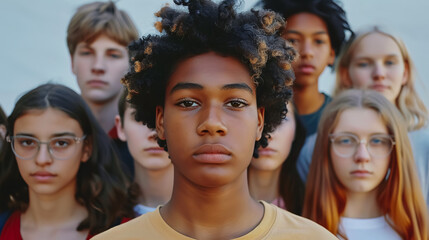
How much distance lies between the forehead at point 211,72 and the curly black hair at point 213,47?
2 centimetres

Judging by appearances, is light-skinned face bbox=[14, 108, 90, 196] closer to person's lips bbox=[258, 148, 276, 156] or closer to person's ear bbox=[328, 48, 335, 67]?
person's lips bbox=[258, 148, 276, 156]

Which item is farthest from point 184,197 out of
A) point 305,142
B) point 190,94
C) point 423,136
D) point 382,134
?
point 423,136

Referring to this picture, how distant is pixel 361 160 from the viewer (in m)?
3.68

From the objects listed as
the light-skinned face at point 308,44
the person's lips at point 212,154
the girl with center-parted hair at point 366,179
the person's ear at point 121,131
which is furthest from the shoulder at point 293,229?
the light-skinned face at point 308,44

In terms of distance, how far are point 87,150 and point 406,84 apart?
8.92 feet

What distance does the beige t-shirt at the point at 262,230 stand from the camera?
2.34 m

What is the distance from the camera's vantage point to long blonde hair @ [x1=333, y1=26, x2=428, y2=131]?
4867 millimetres

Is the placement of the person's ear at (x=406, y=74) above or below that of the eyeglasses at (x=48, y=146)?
above

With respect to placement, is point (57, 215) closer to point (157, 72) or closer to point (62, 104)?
point (62, 104)

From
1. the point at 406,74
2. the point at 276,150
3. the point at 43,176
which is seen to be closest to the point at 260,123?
the point at 276,150

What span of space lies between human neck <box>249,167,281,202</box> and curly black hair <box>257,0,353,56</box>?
1423 millimetres

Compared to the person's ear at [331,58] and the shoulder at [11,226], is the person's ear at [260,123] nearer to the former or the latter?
the shoulder at [11,226]

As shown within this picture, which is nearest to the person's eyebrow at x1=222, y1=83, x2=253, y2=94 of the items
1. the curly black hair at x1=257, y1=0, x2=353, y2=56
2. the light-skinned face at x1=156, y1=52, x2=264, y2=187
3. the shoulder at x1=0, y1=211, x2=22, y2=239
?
the light-skinned face at x1=156, y1=52, x2=264, y2=187

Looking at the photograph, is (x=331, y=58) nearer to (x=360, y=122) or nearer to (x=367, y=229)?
(x=360, y=122)
